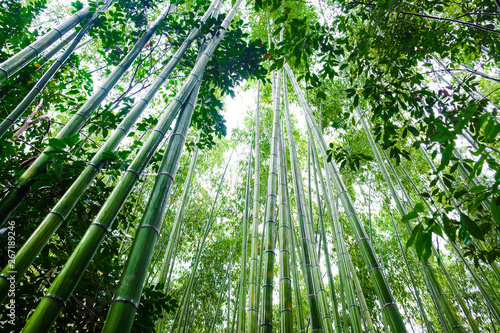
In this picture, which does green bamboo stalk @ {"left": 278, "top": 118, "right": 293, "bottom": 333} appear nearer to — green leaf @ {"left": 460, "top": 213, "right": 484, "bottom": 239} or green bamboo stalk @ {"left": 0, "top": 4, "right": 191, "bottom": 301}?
green leaf @ {"left": 460, "top": 213, "right": 484, "bottom": 239}

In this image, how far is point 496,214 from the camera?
2.36ft

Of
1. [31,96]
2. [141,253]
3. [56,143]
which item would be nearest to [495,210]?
[141,253]

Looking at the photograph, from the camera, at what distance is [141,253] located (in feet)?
2.59

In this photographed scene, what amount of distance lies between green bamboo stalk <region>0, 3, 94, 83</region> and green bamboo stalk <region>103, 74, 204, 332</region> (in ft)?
3.97

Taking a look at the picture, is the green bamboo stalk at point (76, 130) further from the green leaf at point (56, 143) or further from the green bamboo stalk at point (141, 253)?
the green bamboo stalk at point (141, 253)

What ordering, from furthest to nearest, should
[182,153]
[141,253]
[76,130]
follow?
[182,153] < [76,130] < [141,253]

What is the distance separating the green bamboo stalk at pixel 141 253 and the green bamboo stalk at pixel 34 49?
Answer: 121 cm

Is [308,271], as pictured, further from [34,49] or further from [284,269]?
[34,49]

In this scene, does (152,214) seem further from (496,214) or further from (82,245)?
(496,214)

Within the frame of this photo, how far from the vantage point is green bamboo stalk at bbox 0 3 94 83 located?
60.8 inches

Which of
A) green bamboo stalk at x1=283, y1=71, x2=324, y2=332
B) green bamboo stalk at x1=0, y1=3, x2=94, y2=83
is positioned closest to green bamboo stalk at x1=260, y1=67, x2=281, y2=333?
green bamboo stalk at x1=283, y1=71, x2=324, y2=332

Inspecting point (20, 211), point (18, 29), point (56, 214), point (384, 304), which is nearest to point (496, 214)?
point (384, 304)

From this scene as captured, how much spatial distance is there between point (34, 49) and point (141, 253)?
1.79 metres

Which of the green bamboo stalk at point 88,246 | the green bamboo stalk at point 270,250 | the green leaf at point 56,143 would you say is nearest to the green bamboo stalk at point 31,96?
the green leaf at point 56,143
